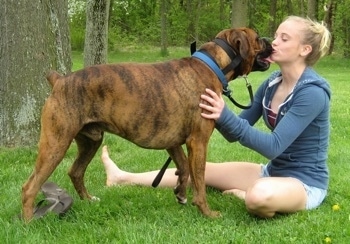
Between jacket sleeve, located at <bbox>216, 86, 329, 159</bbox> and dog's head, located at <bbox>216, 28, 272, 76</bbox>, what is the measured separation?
50 cm

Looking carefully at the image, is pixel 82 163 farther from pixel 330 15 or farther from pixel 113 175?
pixel 330 15

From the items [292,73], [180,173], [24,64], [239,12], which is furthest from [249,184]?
[239,12]

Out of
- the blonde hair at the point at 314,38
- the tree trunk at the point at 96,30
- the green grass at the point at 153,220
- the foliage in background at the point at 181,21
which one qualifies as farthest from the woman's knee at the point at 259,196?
the foliage in background at the point at 181,21

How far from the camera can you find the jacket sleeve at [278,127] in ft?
13.5

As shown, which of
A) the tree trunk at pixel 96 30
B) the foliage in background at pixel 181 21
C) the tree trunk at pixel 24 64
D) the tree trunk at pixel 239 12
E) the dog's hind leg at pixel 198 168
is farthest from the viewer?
the foliage in background at pixel 181 21

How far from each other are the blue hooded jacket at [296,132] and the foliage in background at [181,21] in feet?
96.4

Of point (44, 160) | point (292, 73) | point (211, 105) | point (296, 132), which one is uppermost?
point (292, 73)

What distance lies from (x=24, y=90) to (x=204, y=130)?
316 centimetres

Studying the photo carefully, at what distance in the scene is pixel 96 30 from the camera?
34.1ft

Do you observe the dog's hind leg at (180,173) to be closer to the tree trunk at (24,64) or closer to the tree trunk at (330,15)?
the tree trunk at (24,64)

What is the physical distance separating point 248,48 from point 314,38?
56 cm

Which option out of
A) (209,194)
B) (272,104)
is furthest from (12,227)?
(272,104)

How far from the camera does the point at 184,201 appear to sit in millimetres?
4684

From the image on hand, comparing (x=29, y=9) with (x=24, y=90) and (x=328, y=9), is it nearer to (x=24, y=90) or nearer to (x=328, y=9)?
(x=24, y=90)
